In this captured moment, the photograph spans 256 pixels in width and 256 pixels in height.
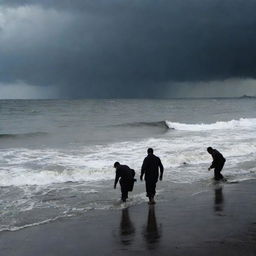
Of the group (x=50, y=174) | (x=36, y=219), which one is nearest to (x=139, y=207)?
(x=36, y=219)

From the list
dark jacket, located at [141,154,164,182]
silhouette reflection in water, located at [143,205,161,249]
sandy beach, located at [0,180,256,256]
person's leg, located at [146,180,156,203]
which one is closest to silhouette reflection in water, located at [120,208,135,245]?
sandy beach, located at [0,180,256,256]

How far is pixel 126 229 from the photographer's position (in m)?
8.66

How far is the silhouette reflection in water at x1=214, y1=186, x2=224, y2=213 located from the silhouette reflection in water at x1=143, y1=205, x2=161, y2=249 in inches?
65.0

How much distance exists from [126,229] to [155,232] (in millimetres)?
697

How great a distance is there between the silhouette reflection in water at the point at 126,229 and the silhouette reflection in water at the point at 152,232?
1.00ft

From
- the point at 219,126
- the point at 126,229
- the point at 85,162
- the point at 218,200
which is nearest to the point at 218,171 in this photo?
the point at 218,200

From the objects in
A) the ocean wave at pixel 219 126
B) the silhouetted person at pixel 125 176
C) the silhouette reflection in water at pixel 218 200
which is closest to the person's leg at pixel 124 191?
the silhouetted person at pixel 125 176

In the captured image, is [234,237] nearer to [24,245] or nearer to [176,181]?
[24,245]

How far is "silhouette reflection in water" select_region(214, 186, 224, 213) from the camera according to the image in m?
9.97

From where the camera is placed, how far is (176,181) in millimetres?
14188

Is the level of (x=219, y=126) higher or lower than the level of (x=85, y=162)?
higher

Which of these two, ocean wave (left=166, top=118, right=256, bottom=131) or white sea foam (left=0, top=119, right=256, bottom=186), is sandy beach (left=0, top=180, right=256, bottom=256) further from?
ocean wave (left=166, top=118, right=256, bottom=131)

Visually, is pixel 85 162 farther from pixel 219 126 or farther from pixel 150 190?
pixel 219 126

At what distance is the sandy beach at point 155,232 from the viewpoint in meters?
7.35
